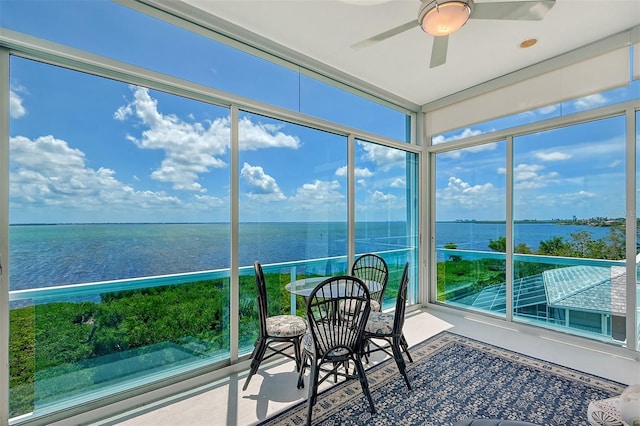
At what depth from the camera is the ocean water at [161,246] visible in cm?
203

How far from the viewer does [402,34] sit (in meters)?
2.77

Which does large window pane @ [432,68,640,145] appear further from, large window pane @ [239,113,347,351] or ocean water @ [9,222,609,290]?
large window pane @ [239,113,347,351]

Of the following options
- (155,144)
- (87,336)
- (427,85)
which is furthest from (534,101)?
(87,336)

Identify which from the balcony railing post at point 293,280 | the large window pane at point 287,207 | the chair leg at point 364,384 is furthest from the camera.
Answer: the balcony railing post at point 293,280

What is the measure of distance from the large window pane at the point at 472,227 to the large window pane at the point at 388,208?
42 centimetres

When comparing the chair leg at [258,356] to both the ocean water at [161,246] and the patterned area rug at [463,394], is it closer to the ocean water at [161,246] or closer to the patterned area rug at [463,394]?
the patterned area rug at [463,394]

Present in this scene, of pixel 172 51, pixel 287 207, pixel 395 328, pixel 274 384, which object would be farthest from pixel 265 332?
pixel 172 51

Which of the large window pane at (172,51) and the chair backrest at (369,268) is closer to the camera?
the large window pane at (172,51)

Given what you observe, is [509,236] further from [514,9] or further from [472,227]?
[514,9]

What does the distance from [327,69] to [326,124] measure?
0.63 meters

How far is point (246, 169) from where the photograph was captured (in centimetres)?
290

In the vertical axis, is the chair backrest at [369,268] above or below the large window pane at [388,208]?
below

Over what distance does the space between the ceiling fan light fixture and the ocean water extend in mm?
2124

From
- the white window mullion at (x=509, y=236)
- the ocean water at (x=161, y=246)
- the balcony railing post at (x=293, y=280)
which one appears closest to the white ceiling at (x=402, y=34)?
the white window mullion at (x=509, y=236)
